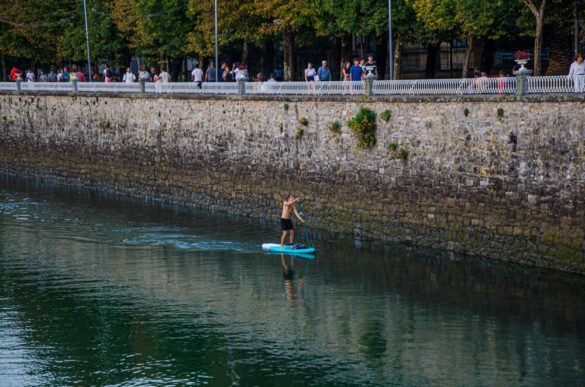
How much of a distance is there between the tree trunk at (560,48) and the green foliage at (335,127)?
322 inches

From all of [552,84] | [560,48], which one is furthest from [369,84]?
[560,48]

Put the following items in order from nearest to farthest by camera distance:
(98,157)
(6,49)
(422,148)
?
1. (422,148)
2. (98,157)
3. (6,49)

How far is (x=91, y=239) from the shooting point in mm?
29156

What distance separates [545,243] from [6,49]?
1849 inches

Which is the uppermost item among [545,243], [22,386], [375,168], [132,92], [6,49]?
[6,49]

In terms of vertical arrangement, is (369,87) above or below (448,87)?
above

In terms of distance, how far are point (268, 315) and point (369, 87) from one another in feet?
32.6

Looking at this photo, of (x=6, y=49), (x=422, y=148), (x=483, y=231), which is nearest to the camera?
(x=483, y=231)

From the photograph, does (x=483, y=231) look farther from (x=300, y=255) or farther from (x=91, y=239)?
(x=91, y=239)

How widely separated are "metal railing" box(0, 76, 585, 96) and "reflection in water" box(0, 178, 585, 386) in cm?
482

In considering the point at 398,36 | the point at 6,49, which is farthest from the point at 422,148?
the point at 6,49

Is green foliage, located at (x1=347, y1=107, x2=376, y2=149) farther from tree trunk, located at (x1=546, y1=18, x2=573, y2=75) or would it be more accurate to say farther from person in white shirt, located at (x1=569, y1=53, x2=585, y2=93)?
tree trunk, located at (x1=546, y1=18, x2=573, y2=75)

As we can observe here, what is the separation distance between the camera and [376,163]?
27.3m

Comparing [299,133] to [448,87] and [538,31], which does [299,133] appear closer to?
[448,87]
